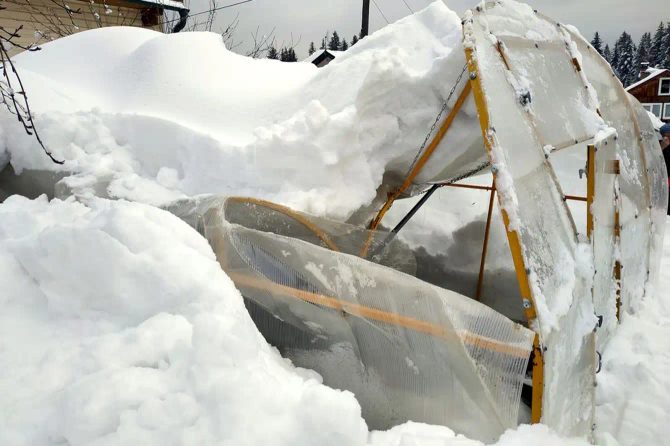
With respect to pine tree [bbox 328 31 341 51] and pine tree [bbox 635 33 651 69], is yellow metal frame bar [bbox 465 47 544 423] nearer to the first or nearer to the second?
pine tree [bbox 328 31 341 51]

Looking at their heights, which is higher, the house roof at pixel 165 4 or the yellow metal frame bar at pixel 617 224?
the house roof at pixel 165 4

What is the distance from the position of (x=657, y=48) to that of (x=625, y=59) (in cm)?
324

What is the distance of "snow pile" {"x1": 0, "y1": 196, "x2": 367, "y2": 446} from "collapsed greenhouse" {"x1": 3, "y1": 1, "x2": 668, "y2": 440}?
292mm

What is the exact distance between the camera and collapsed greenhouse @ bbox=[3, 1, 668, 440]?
2.33 meters

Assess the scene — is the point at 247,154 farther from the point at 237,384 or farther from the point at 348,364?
the point at 237,384

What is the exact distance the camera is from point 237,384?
1780mm

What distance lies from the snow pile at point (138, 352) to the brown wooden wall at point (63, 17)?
37.5 feet

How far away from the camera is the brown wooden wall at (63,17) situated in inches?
498

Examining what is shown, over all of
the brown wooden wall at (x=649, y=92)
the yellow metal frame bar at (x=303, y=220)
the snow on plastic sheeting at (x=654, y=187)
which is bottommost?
the brown wooden wall at (x=649, y=92)

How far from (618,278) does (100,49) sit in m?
5.97

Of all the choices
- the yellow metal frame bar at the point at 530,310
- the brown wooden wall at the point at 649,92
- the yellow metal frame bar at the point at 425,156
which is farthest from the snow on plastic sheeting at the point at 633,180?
the brown wooden wall at the point at 649,92

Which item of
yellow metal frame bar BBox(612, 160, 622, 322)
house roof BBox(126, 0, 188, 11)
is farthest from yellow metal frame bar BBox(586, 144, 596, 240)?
house roof BBox(126, 0, 188, 11)

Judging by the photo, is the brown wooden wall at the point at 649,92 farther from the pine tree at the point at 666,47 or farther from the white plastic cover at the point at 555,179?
the white plastic cover at the point at 555,179

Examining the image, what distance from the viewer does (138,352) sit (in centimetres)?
194
